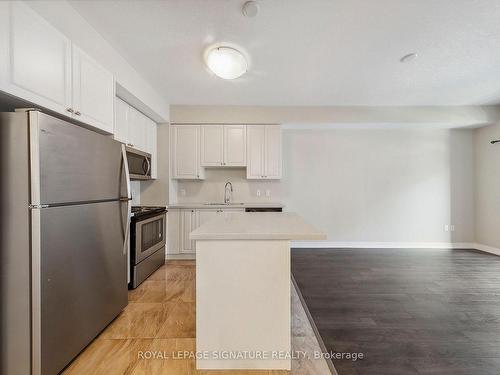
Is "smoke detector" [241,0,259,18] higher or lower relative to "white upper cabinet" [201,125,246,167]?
higher

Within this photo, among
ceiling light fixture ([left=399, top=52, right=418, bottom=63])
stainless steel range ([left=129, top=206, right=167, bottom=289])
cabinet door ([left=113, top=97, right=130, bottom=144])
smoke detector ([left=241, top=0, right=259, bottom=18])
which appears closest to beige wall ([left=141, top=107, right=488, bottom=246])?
stainless steel range ([left=129, top=206, right=167, bottom=289])

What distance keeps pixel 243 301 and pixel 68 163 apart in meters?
1.47

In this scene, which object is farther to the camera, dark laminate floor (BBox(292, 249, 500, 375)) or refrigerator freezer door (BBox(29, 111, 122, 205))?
dark laminate floor (BBox(292, 249, 500, 375))

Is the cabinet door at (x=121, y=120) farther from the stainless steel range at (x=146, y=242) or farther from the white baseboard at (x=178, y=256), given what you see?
the white baseboard at (x=178, y=256)

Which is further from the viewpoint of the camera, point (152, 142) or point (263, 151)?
point (263, 151)

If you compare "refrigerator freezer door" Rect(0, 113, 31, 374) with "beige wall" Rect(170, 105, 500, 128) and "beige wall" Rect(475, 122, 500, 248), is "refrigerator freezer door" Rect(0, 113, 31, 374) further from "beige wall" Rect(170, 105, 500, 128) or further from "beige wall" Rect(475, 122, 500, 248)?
"beige wall" Rect(475, 122, 500, 248)

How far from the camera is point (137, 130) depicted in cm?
316

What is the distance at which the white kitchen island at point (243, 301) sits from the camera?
143 centimetres

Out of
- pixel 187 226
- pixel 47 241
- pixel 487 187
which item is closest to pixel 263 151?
pixel 187 226

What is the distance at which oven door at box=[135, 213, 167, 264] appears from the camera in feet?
8.96

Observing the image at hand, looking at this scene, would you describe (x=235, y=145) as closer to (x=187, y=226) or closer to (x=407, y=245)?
(x=187, y=226)

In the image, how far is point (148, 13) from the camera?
1817 millimetres

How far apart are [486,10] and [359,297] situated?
9.17 ft

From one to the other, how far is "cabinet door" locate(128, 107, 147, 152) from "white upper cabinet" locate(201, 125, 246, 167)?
0.96 m
